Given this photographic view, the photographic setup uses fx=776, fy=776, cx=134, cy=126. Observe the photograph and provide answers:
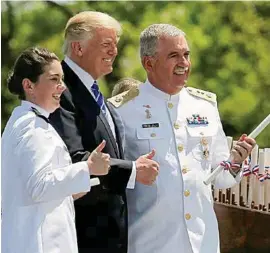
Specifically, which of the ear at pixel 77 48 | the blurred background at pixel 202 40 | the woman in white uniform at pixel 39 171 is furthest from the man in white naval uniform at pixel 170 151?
the blurred background at pixel 202 40

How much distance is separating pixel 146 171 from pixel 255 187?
5.33 ft

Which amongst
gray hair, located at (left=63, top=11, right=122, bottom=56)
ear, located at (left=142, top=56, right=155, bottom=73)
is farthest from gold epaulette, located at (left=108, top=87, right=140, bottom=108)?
gray hair, located at (left=63, top=11, right=122, bottom=56)

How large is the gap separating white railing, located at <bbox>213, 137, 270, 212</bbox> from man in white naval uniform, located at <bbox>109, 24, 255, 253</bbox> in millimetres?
1111

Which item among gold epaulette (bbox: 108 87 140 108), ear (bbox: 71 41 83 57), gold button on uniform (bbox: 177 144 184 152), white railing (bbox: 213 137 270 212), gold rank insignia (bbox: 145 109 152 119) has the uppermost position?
ear (bbox: 71 41 83 57)

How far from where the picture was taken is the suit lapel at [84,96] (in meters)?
2.81

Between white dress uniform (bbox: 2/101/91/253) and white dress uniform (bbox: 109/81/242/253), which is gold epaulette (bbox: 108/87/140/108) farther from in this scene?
white dress uniform (bbox: 2/101/91/253)

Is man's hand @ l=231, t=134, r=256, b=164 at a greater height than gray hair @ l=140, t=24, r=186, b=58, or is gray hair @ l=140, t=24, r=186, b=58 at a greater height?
gray hair @ l=140, t=24, r=186, b=58

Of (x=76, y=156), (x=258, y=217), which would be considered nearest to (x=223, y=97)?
(x=258, y=217)

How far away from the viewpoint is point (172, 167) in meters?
2.96

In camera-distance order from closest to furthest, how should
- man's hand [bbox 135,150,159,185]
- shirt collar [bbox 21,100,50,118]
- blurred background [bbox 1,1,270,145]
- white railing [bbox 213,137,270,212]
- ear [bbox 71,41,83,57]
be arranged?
1. shirt collar [bbox 21,100,50,118]
2. man's hand [bbox 135,150,159,185]
3. ear [bbox 71,41,83,57]
4. white railing [bbox 213,137,270,212]
5. blurred background [bbox 1,1,270,145]

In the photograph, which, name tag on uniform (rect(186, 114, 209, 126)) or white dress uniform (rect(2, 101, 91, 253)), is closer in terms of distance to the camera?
white dress uniform (rect(2, 101, 91, 253))

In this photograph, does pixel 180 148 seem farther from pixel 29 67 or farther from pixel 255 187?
pixel 255 187

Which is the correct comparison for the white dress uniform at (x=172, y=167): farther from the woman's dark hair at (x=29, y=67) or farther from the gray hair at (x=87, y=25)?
the woman's dark hair at (x=29, y=67)

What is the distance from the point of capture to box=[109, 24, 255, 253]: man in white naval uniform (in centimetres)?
294
